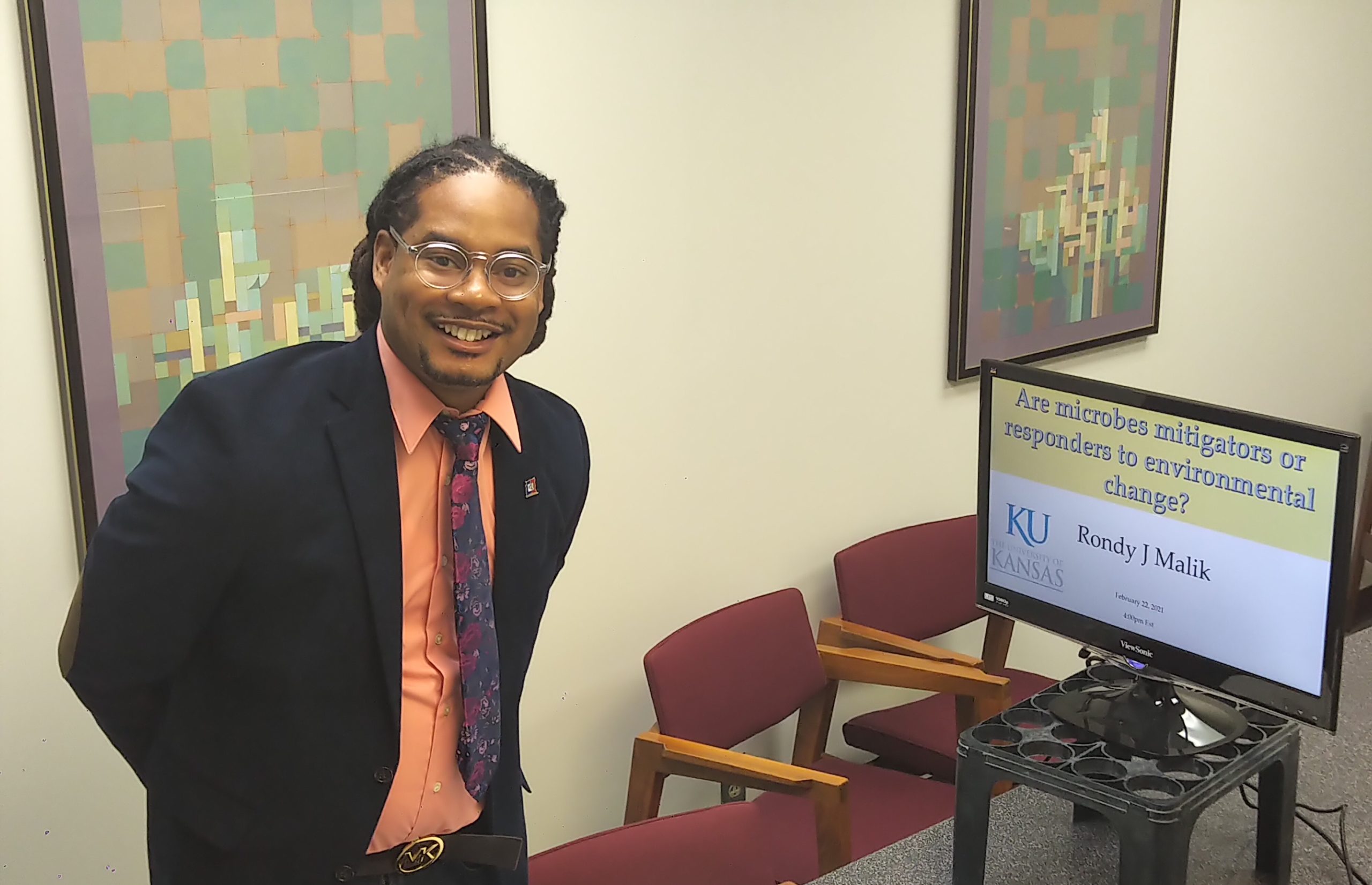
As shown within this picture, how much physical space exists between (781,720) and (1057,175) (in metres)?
1.59

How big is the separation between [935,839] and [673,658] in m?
0.97

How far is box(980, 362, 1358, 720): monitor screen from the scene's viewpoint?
1.68 meters

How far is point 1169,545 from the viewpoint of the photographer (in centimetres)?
180

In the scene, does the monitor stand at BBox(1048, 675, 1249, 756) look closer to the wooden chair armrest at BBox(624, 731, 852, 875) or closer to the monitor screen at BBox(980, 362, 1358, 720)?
the monitor screen at BBox(980, 362, 1358, 720)

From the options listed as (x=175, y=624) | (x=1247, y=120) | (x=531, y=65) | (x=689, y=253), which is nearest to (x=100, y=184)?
(x=531, y=65)

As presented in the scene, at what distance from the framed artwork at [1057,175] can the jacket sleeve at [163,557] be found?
7.72 feet

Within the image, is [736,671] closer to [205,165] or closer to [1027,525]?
[1027,525]

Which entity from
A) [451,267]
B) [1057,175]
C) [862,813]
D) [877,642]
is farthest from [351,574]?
[1057,175]

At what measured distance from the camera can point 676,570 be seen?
308 cm

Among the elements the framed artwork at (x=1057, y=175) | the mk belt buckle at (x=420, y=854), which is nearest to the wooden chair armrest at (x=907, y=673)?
the framed artwork at (x=1057, y=175)

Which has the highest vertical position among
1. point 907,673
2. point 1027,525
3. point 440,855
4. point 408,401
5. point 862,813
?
point 408,401

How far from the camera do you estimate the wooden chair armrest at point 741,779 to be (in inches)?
100

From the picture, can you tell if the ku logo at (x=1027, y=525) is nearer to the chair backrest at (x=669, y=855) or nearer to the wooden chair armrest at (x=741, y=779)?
the chair backrest at (x=669, y=855)

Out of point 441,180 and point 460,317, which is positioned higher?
point 441,180
